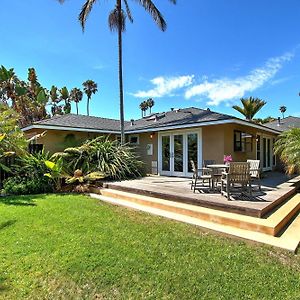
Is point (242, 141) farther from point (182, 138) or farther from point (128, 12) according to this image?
point (128, 12)

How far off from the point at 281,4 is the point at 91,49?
10548 millimetres

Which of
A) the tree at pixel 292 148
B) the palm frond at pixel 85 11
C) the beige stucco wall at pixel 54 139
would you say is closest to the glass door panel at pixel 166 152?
the beige stucco wall at pixel 54 139

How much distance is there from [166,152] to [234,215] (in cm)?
796

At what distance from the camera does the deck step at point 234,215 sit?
4965 mm

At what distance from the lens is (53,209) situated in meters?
6.99

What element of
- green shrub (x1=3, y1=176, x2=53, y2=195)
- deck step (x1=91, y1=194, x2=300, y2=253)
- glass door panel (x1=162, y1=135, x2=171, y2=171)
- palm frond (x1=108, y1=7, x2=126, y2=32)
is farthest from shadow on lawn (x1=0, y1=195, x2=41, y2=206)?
palm frond (x1=108, y1=7, x2=126, y2=32)

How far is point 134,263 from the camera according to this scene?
12.6 feet

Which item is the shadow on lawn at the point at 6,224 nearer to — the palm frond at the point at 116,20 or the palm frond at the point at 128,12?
the palm frond at the point at 116,20

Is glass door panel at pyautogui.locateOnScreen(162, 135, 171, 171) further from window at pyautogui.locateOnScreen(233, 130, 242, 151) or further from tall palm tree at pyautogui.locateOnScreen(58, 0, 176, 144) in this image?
window at pyautogui.locateOnScreen(233, 130, 242, 151)

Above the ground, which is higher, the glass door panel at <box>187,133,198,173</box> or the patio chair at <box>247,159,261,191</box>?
the glass door panel at <box>187,133,198,173</box>

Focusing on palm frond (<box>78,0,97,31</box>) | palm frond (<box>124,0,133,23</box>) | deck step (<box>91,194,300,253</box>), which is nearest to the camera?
deck step (<box>91,194,300,253</box>)

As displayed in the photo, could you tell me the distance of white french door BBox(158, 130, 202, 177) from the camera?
39.4 feet

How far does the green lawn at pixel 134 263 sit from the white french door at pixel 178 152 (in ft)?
21.9

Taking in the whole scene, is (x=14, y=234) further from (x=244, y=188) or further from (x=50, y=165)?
(x=244, y=188)
